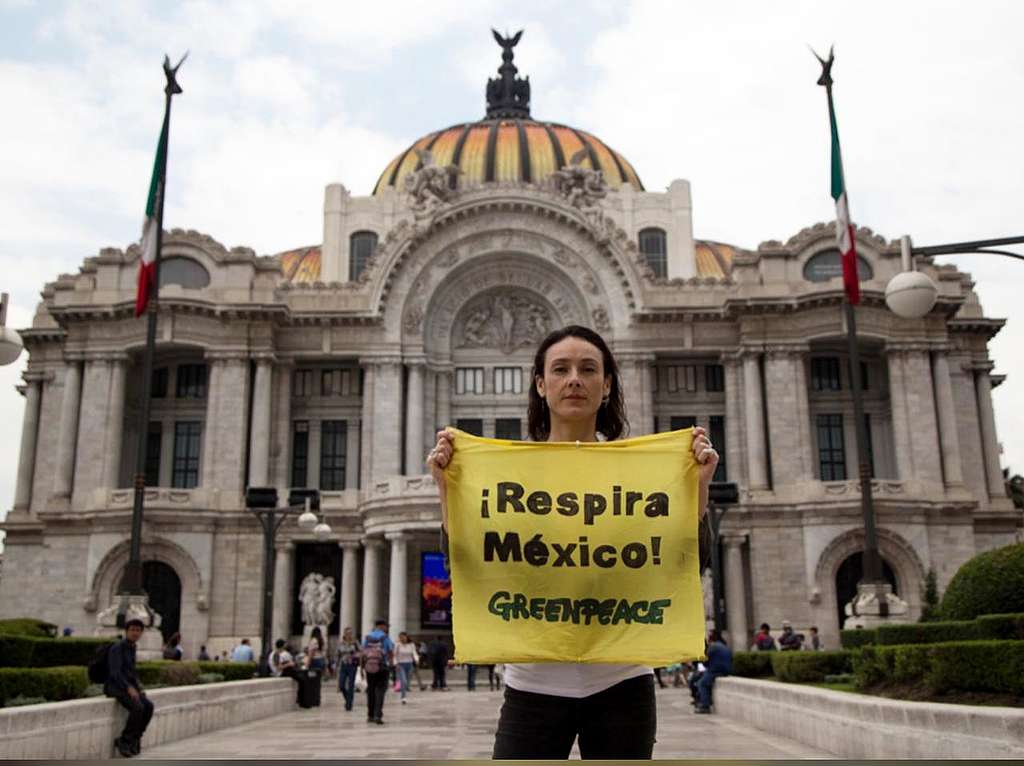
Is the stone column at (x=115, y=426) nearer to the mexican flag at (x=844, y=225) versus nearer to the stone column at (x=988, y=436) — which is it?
the mexican flag at (x=844, y=225)

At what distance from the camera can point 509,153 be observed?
65.3m

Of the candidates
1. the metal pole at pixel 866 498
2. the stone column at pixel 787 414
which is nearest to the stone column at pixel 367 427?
the stone column at pixel 787 414

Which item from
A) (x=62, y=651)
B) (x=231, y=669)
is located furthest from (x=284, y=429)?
(x=62, y=651)

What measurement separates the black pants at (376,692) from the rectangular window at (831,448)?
32850 millimetres

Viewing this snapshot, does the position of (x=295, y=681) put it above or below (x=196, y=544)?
below

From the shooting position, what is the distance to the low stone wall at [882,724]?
1023 cm

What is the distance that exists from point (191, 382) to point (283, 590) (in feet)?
37.5

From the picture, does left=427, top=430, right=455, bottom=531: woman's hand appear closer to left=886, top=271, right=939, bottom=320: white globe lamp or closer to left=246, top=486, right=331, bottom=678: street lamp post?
left=886, top=271, right=939, bottom=320: white globe lamp

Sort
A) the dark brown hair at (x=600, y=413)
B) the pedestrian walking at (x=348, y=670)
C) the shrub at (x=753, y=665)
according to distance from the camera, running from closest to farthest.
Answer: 1. the dark brown hair at (x=600, y=413)
2. the pedestrian walking at (x=348, y=670)
3. the shrub at (x=753, y=665)

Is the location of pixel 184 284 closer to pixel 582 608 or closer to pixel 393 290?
pixel 393 290

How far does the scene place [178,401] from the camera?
51.5 m

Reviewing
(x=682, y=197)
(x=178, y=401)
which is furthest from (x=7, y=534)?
(x=682, y=197)

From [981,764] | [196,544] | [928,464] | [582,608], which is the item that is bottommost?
[981,764]

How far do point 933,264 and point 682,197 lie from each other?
16.6 m
